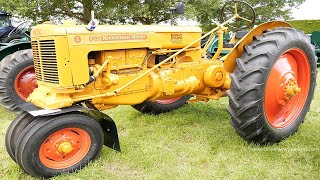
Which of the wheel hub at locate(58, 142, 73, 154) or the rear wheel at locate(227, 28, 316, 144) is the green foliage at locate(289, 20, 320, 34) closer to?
the rear wheel at locate(227, 28, 316, 144)

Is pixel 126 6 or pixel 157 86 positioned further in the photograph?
pixel 126 6

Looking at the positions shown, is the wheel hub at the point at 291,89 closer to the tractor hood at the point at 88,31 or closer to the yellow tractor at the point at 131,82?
the yellow tractor at the point at 131,82

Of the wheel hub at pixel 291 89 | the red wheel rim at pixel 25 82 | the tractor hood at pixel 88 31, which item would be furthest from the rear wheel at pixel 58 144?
the red wheel rim at pixel 25 82

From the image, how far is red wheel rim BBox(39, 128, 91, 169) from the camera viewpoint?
9.48ft

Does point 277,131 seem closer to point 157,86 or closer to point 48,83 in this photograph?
point 157,86

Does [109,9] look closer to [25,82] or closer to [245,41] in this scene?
[25,82]

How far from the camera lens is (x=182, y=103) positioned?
5.12m

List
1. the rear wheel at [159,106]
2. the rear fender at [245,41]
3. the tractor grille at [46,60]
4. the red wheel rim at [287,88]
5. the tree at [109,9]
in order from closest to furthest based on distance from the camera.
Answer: the tractor grille at [46,60]
the red wheel rim at [287,88]
the rear fender at [245,41]
the rear wheel at [159,106]
the tree at [109,9]

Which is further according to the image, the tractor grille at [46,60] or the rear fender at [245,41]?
the rear fender at [245,41]

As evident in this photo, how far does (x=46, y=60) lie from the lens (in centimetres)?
311

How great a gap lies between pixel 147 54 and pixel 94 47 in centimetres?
66

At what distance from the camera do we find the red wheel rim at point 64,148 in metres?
2.89

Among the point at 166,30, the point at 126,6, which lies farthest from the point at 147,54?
the point at 126,6

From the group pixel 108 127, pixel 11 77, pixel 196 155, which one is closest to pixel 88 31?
pixel 108 127
